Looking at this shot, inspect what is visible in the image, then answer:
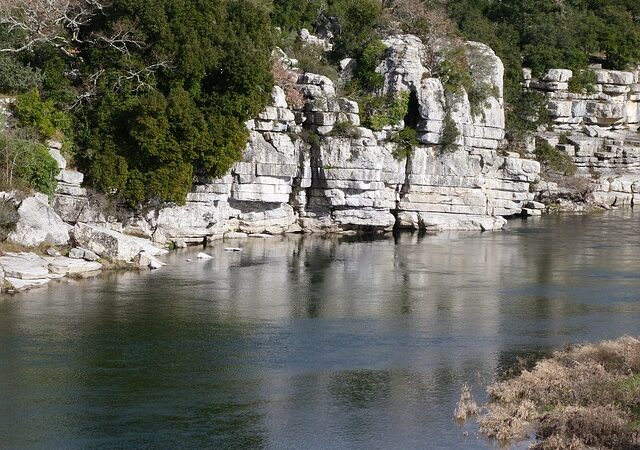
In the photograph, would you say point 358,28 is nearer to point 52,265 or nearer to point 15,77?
point 15,77

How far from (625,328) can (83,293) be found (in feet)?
70.5

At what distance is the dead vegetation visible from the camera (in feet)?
78.0

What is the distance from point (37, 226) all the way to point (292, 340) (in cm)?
1600

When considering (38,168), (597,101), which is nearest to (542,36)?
(597,101)

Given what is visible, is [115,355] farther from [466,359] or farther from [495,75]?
[495,75]

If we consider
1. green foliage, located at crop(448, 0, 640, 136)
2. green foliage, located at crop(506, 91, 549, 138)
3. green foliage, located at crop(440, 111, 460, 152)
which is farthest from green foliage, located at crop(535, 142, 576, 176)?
green foliage, located at crop(440, 111, 460, 152)

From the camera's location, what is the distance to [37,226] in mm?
44781

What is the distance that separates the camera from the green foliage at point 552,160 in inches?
3125

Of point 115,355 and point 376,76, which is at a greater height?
point 376,76

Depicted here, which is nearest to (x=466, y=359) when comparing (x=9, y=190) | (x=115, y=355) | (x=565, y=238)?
(x=115, y=355)

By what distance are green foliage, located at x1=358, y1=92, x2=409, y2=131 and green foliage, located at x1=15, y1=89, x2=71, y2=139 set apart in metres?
19.4

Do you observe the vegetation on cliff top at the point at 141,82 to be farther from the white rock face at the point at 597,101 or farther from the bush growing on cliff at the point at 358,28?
the white rock face at the point at 597,101

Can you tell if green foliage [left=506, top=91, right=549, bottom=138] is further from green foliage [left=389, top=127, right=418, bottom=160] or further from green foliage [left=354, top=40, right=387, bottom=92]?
green foliage [left=354, top=40, right=387, bottom=92]

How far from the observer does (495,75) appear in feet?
223
